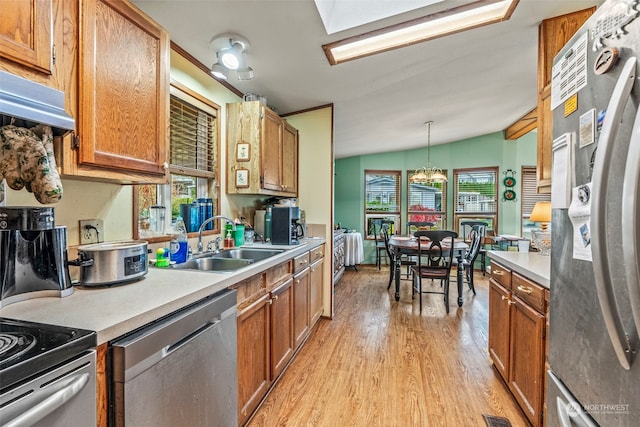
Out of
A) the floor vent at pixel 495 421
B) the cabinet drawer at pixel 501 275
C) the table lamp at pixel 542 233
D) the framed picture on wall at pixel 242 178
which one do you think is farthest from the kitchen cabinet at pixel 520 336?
the framed picture on wall at pixel 242 178

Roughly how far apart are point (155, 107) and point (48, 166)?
1.94 ft

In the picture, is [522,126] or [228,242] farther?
[522,126]

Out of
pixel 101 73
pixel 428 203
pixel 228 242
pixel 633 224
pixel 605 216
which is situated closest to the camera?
pixel 633 224

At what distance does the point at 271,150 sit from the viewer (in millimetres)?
2691

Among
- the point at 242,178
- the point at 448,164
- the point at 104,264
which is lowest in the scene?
the point at 104,264

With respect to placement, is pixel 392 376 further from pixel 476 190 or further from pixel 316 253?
pixel 476 190

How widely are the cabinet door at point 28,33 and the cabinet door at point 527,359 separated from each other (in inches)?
89.6

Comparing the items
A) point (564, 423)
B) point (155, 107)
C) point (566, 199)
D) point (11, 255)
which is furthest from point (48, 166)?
point (564, 423)

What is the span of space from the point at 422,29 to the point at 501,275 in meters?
1.82

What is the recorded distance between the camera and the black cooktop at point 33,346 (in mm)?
623

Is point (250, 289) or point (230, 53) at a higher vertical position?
point (230, 53)

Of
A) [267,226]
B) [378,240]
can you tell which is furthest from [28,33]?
[378,240]

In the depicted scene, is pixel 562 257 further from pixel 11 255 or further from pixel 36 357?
pixel 11 255

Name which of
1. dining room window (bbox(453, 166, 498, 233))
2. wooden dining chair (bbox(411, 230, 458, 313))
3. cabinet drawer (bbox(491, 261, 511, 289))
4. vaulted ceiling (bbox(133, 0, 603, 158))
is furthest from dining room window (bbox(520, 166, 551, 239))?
cabinet drawer (bbox(491, 261, 511, 289))
